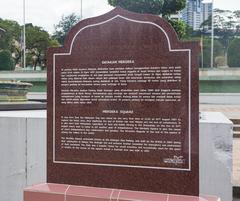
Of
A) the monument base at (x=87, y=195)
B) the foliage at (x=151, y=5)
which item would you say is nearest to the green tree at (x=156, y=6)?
the foliage at (x=151, y=5)

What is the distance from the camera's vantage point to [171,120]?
9.78 ft

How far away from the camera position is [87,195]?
3031 millimetres

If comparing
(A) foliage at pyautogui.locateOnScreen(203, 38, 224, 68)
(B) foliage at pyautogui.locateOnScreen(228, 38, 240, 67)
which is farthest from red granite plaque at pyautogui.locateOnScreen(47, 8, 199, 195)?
(A) foliage at pyautogui.locateOnScreen(203, 38, 224, 68)

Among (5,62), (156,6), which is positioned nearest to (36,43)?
(5,62)

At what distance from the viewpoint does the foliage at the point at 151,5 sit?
14.9 meters

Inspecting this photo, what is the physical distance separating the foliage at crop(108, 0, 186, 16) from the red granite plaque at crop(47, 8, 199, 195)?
11611 mm

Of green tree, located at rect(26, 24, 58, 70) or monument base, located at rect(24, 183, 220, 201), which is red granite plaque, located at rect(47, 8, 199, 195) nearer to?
monument base, located at rect(24, 183, 220, 201)

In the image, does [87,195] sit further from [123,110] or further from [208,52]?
[208,52]

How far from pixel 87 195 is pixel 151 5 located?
42.2ft

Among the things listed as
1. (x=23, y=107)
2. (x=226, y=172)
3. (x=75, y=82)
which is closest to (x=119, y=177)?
(x=75, y=82)

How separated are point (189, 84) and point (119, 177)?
0.88 m

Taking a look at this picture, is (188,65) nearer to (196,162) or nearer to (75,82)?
(196,162)

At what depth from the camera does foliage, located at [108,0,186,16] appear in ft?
48.8

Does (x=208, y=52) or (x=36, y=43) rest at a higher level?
(x=36, y=43)
